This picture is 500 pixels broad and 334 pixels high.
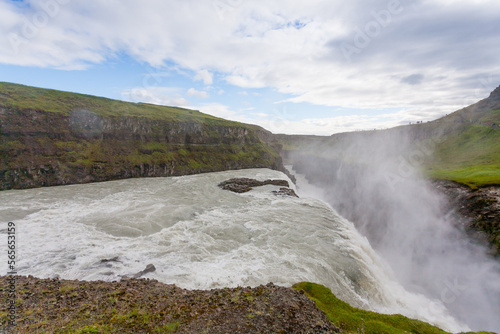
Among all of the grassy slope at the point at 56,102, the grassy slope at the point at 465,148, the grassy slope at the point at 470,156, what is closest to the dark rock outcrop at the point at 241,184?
the grassy slope at the point at 465,148

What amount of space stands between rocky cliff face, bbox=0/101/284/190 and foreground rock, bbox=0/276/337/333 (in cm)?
4158

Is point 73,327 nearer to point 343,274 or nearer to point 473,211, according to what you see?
point 343,274

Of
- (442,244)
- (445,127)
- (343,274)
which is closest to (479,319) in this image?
(442,244)

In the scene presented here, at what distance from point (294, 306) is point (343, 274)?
29.1ft

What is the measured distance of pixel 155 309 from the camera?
967 centimetres

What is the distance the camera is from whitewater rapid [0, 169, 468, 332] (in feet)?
48.9


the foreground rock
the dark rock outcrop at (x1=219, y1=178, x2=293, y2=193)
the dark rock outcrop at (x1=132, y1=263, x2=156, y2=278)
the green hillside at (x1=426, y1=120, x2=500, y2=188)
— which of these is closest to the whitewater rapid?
the dark rock outcrop at (x1=132, y1=263, x2=156, y2=278)

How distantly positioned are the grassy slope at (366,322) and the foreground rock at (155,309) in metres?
0.99

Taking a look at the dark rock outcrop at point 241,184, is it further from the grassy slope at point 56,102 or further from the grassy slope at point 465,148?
the grassy slope at point 56,102

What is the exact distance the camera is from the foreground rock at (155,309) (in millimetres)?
8383

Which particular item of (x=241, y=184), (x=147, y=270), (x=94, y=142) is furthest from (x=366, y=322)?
(x=94, y=142)

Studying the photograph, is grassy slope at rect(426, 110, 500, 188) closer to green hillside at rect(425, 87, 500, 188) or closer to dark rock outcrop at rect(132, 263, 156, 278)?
green hillside at rect(425, 87, 500, 188)

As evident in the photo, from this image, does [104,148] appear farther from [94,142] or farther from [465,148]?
[465,148]

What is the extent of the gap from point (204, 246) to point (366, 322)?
1349 centimetres
